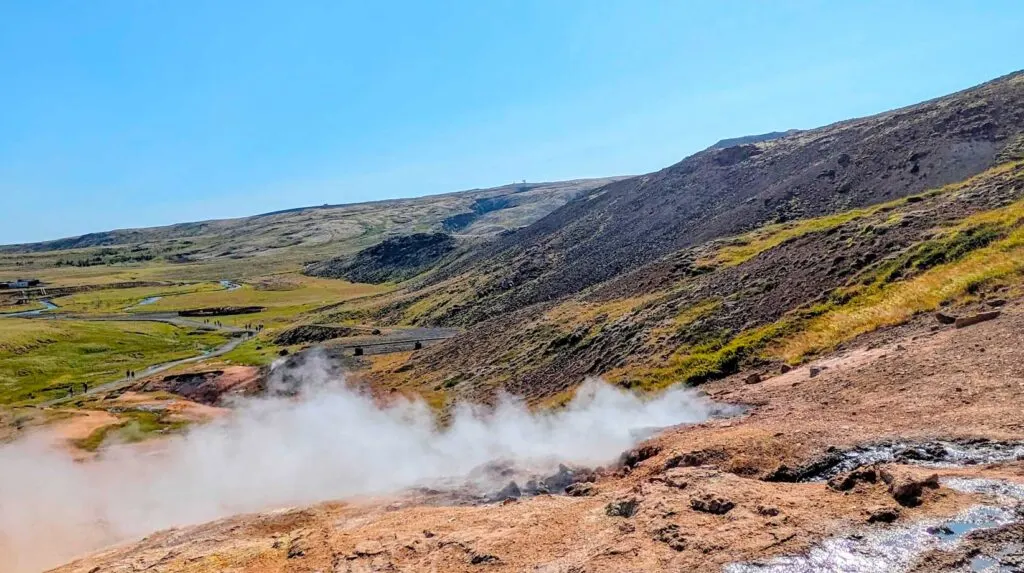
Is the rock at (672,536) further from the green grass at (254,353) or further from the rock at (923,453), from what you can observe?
the green grass at (254,353)

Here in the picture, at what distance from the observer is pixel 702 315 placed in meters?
32.3

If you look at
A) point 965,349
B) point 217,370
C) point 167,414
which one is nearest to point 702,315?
point 965,349

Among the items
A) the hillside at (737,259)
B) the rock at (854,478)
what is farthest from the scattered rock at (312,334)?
Result: the rock at (854,478)

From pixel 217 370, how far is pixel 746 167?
195ft

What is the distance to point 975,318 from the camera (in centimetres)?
1833

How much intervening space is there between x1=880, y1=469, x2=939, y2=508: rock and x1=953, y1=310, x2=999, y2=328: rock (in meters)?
10.3

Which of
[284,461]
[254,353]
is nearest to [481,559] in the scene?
[284,461]

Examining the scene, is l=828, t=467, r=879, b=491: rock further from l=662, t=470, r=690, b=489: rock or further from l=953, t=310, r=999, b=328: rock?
l=953, t=310, r=999, b=328: rock

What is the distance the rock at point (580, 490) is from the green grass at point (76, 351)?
60748 mm

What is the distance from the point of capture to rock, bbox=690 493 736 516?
1124cm

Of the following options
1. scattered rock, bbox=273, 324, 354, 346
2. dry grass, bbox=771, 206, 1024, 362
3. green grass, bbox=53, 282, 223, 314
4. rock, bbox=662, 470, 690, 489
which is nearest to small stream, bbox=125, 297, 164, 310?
green grass, bbox=53, 282, 223, 314

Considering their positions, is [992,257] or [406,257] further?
[406,257]

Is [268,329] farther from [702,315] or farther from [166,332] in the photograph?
[702,315]

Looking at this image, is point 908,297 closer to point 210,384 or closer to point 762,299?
point 762,299
